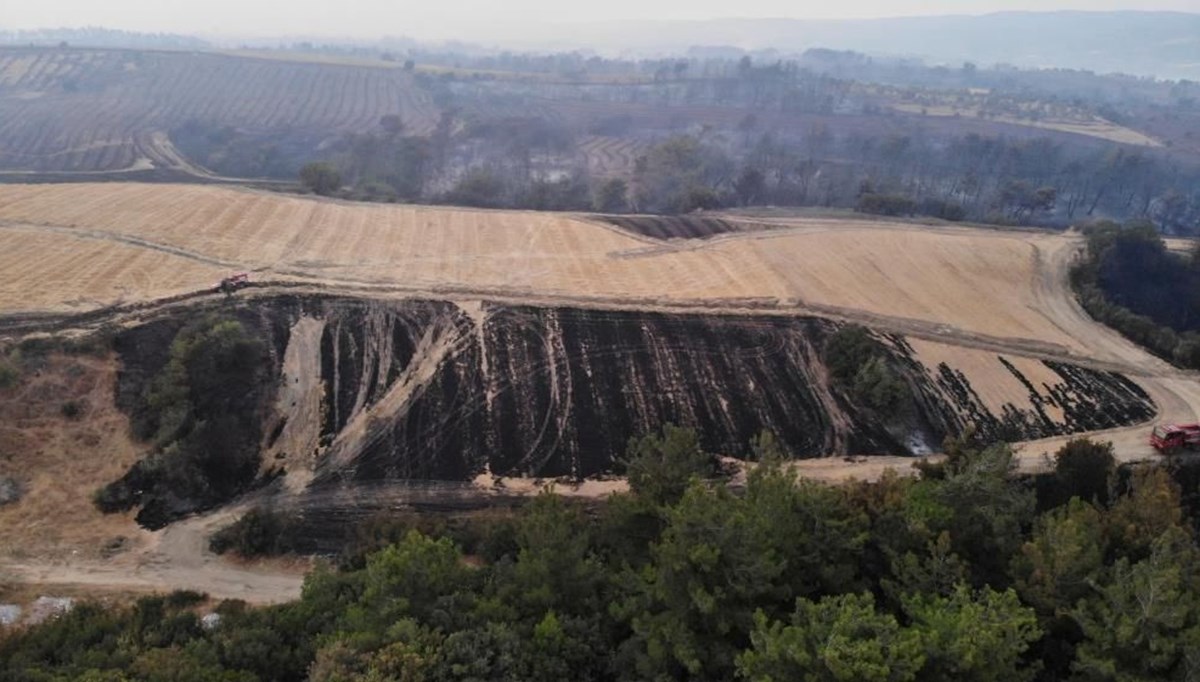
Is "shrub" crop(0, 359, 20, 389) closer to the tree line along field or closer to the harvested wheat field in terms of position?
the harvested wheat field

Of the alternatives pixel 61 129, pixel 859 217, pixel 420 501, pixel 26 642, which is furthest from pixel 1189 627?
pixel 61 129

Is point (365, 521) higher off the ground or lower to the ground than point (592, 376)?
lower

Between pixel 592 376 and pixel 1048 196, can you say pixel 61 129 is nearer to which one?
pixel 592 376

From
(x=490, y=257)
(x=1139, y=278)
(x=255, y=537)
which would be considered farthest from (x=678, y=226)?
(x=255, y=537)

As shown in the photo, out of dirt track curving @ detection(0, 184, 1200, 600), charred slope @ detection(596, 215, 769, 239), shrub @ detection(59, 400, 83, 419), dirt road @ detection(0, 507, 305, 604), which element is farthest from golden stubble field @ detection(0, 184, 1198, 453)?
dirt road @ detection(0, 507, 305, 604)

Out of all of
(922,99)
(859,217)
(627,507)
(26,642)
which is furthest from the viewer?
(922,99)

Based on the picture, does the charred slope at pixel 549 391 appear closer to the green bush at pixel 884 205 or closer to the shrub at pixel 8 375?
the shrub at pixel 8 375
